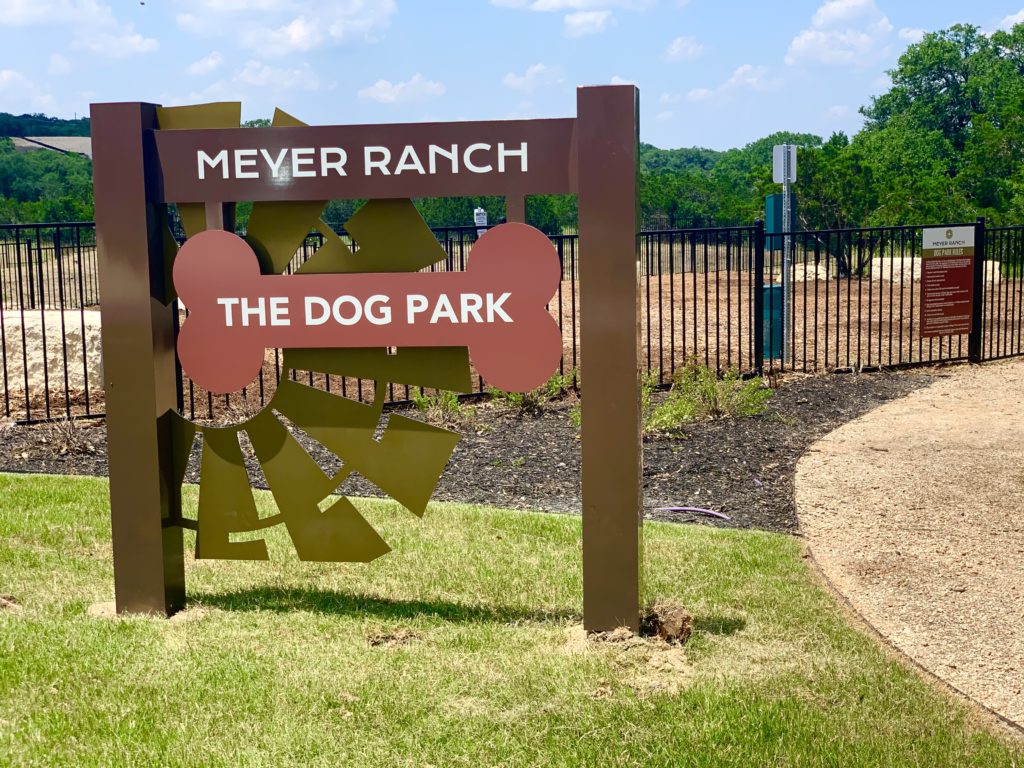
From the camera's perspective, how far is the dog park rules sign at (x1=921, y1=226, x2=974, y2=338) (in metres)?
13.4

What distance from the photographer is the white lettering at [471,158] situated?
4.52 m

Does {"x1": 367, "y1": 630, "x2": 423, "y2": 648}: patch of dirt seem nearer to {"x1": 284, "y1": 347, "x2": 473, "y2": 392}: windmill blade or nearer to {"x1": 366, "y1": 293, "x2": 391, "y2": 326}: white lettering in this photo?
{"x1": 284, "y1": 347, "x2": 473, "y2": 392}: windmill blade

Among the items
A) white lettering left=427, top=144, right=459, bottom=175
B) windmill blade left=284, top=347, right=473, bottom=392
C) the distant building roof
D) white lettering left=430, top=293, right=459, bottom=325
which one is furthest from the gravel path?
the distant building roof

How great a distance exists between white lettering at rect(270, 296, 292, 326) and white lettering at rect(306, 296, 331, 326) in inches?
3.5

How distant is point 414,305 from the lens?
4.59 meters

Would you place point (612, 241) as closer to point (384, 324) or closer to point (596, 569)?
point (384, 324)

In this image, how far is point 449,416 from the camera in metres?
9.81

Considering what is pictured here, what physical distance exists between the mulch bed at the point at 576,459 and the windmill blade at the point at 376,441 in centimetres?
267

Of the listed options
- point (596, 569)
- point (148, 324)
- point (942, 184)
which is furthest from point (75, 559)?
point (942, 184)

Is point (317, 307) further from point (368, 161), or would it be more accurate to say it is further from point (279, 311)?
point (368, 161)

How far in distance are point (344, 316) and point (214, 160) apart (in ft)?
2.73

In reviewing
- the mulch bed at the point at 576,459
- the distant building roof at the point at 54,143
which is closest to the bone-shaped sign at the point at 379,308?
the mulch bed at the point at 576,459

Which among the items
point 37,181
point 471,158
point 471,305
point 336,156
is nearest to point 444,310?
point 471,305

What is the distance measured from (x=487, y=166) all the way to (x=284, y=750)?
2282 mm
